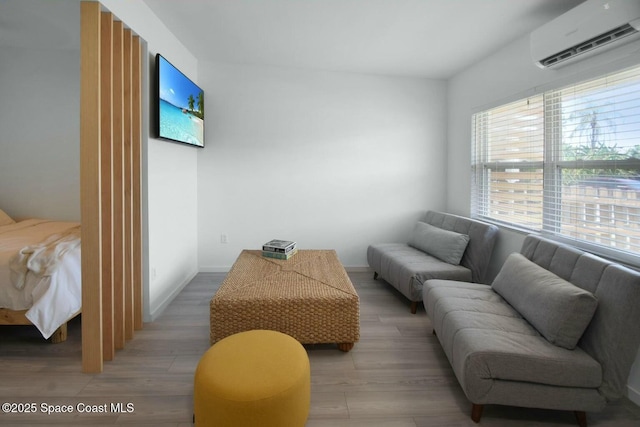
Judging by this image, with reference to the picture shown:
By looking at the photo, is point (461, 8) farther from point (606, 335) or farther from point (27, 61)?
point (27, 61)

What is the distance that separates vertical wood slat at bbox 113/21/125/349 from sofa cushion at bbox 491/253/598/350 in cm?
265

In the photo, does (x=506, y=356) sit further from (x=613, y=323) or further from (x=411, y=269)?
(x=411, y=269)

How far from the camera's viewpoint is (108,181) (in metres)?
2.18

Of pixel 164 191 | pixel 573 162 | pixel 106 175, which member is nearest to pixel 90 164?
pixel 106 175

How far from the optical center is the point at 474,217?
3.89 metres

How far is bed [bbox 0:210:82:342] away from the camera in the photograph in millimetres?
2262

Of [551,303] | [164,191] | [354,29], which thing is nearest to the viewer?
[551,303]

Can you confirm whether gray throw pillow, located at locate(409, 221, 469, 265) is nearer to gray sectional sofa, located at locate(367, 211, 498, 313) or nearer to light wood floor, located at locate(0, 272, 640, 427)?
gray sectional sofa, located at locate(367, 211, 498, 313)

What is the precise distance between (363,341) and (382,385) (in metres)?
0.55

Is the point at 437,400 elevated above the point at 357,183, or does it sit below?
below

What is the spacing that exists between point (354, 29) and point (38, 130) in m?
3.54

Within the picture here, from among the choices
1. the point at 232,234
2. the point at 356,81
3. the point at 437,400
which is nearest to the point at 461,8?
the point at 356,81

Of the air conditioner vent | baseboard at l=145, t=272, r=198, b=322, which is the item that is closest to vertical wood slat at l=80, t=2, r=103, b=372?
baseboard at l=145, t=272, r=198, b=322

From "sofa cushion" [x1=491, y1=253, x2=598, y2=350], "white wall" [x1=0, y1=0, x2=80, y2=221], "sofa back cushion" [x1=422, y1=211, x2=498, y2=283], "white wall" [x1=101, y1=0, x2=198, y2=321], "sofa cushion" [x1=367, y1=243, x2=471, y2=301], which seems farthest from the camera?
"white wall" [x1=0, y1=0, x2=80, y2=221]
